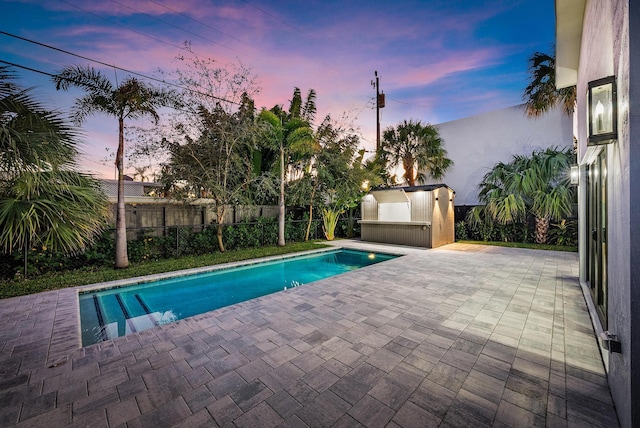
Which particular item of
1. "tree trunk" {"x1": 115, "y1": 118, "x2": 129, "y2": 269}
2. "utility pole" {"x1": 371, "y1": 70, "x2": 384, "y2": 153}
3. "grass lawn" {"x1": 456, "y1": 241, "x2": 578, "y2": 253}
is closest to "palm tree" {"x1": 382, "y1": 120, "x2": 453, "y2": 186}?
"utility pole" {"x1": 371, "y1": 70, "x2": 384, "y2": 153}

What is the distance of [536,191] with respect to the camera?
901 cm

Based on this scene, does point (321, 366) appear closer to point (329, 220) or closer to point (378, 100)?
point (329, 220)

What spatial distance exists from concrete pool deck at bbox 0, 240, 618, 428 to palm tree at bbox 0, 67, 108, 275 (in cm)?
114

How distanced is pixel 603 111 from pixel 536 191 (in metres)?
8.95

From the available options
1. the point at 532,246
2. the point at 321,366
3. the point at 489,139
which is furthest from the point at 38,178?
the point at 489,139

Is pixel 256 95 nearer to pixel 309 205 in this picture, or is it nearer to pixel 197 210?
pixel 197 210

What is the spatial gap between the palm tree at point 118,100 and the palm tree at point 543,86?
11318 millimetres

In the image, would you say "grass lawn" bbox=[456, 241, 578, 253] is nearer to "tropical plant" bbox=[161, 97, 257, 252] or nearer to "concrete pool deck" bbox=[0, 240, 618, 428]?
"concrete pool deck" bbox=[0, 240, 618, 428]

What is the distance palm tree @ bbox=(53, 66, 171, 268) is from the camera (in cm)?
545

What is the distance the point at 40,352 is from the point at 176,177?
234 inches

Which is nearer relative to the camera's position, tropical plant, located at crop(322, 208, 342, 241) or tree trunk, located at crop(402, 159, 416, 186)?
tropical plant, located at crop(322, 208, 342, 241)

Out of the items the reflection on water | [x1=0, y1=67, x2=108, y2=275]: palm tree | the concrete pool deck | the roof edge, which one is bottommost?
the reflection on water

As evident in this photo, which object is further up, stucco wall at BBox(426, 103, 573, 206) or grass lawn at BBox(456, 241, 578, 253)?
stucco wall at BBox(426, 103, 573, 206)

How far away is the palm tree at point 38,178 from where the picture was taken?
3596 mm
